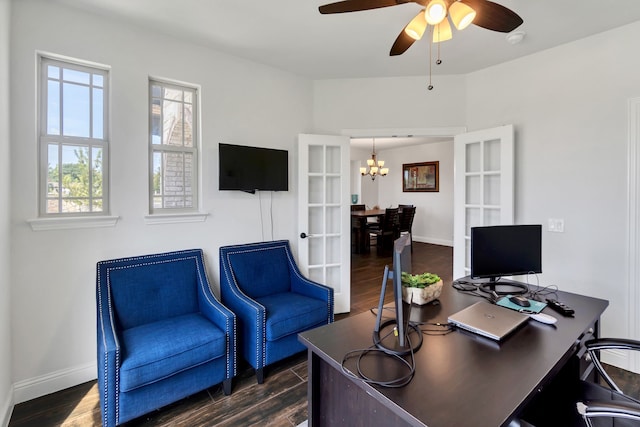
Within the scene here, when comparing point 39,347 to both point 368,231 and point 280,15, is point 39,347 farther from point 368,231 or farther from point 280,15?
point 368,231

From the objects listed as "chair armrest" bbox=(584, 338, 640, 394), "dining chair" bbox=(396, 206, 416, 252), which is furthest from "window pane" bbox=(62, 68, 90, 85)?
"dining chair" bbox=(396, 206, 416, 252)

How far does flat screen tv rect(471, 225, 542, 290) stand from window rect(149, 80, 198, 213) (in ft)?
7.65

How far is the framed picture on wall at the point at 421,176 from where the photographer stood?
7.89m

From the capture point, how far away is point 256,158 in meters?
A: 2.92

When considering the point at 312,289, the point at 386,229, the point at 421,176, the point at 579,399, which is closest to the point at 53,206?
the point at 312,289

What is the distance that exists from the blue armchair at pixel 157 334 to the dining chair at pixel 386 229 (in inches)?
189

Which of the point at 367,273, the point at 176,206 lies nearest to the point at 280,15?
the point at 176,206

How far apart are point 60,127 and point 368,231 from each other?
5675 millimetres

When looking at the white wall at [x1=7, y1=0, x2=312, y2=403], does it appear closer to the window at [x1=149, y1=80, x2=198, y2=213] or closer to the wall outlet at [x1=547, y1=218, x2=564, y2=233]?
the window at [x1=149, y1=80, x2=198, y2=213]

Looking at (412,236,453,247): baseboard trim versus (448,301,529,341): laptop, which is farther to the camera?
(412,236,453,247): baseboard trim

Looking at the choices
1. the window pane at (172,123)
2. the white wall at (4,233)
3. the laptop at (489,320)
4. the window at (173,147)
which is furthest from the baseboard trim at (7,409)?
the laptop at (489,320)

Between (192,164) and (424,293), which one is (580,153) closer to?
(424,293)

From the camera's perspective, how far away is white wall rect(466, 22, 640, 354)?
7.93ft

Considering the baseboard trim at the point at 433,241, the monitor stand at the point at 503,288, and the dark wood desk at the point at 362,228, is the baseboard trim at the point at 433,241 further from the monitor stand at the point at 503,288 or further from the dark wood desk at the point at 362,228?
→ the monitor stand at the point at 503,288
